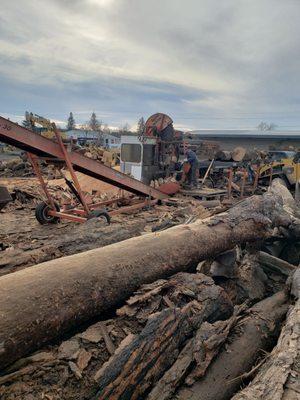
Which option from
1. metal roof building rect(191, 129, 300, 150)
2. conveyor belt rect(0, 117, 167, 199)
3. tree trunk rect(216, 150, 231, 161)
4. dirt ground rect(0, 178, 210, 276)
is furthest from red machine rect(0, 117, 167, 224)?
metal roof building rect(191, 129, 300, 150)

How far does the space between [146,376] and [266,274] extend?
12.4 ft

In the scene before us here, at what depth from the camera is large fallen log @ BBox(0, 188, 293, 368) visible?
2367mm

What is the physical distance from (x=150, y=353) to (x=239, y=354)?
0.95 metres

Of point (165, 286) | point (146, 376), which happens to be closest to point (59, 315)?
point (146, 376)

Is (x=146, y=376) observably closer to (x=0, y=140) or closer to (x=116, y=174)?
(x=0, y=140)

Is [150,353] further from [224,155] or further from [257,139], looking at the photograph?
[257,139]

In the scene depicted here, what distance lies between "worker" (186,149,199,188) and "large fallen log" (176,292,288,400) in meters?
8.15

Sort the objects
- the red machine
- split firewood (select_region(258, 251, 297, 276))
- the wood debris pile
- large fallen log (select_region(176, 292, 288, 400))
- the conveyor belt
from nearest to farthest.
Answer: the wood debris pile, large fallen log (select_region(176, 292, 288, 400)), split firewood (select_region(258, 251, 297, 276)), the conveyor belt, the red machine

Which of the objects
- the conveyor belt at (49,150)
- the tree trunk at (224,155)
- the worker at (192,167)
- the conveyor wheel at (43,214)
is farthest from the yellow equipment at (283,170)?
the conveyor wheel at (43,214)

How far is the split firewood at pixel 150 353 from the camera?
219 cm

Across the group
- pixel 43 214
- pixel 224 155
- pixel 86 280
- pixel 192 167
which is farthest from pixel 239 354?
pixel 224 155

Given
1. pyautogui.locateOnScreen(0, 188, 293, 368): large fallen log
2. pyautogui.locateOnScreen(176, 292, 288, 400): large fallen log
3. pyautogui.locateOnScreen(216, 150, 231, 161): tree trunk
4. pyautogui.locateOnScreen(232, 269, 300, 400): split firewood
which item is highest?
pyautogui.locateOnScreen(216, 150, 231, 161): tree trunk

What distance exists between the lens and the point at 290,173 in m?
13.1

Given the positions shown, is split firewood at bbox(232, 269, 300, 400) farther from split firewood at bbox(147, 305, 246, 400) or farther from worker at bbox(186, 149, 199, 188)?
worker at bbox(186, 149, 199, 188)
